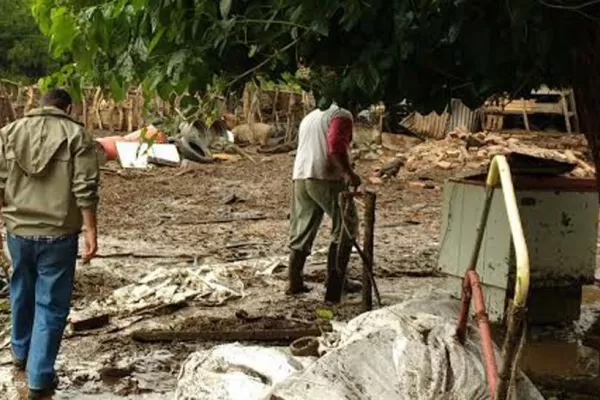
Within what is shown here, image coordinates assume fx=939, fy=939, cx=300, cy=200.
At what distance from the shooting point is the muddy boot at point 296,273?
346 inches

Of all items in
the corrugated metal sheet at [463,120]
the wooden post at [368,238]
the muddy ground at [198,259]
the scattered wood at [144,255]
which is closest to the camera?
the muddy ground at [198,259]

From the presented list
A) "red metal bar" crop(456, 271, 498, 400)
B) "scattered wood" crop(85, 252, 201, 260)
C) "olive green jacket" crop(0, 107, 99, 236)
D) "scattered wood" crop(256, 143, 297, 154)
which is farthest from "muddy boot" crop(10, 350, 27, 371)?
"scattered wood" crop(256, 143, 297, 154)

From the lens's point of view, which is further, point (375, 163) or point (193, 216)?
point (375, 163)

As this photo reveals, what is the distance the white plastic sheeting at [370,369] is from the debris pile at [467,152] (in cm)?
1651

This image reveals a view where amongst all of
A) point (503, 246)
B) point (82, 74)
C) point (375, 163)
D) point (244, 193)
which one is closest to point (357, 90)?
point (82, 74)

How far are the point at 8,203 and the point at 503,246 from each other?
11.5ft

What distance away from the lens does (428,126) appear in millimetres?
28297

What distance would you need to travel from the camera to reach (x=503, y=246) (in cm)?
694

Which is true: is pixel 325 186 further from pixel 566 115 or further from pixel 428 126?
pixel 428 126

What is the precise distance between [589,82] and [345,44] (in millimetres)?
1415

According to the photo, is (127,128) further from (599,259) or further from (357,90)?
(357,90)

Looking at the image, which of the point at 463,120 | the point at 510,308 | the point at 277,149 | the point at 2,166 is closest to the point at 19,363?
the point at 2,166

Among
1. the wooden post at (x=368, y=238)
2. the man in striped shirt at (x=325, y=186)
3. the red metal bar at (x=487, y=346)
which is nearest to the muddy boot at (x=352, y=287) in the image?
the man in striped shirt at (x=325, y=186)

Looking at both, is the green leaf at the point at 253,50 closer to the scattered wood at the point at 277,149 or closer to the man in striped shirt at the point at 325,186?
the man in striped shirt at the point at 325,186
